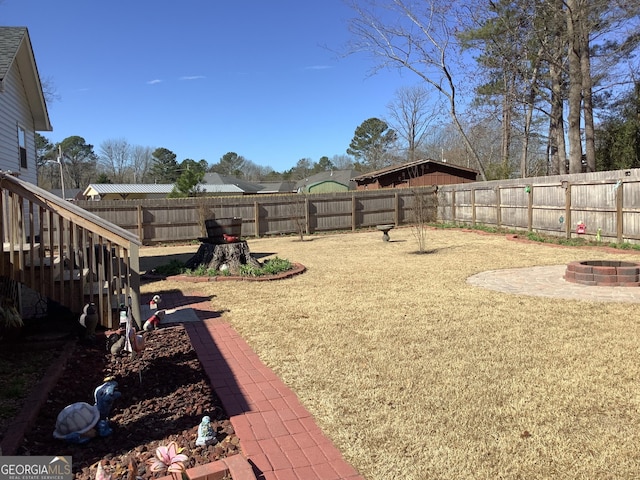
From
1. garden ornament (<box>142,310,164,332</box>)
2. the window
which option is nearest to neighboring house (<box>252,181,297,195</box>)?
the window

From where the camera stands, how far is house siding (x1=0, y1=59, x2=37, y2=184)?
9.48m

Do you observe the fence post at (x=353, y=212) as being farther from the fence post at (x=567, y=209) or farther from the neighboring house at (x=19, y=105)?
the neighboring house at (x=19, y=105)

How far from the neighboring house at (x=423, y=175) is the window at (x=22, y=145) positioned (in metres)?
19.9

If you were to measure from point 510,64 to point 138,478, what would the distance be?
21.3 metres

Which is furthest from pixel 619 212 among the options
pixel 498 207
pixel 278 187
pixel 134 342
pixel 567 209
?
pixel 278 187

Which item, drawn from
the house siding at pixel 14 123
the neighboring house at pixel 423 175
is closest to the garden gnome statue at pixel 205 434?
the house siding at pixel 14 123

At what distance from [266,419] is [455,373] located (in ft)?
5.34

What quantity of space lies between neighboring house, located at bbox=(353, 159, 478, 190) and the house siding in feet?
64.4

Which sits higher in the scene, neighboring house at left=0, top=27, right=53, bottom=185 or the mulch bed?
neighboring house at left=0, top=27, right=53, bottom=185

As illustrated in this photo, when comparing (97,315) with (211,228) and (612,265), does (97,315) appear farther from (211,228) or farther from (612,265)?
(612,265)

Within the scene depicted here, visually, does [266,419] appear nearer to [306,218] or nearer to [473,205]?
[473,205]

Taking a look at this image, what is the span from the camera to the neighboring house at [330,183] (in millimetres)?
46472

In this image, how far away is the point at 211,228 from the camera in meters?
10.2

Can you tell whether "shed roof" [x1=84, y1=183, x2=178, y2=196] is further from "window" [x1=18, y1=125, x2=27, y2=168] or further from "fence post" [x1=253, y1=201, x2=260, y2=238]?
"window" [x1=18, y1=125, x2=27, y2=168]
